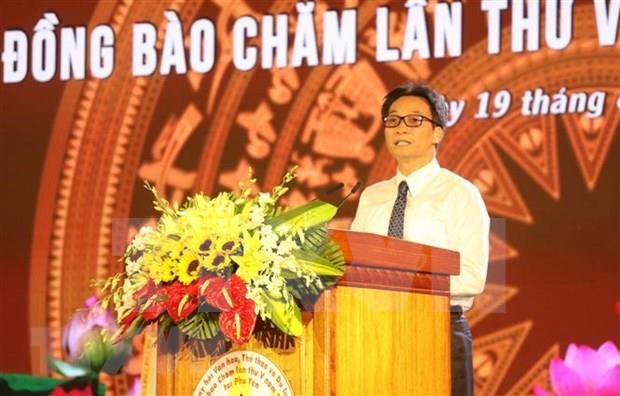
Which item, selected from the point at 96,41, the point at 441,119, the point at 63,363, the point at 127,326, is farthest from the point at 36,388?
the point at 127,326

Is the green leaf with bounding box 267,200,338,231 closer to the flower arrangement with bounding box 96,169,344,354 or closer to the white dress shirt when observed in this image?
the flower arrangement with bounding box 96,169,344,354

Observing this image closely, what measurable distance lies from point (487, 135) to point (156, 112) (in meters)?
1.32

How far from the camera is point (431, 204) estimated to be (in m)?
2.81

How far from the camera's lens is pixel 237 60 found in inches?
177

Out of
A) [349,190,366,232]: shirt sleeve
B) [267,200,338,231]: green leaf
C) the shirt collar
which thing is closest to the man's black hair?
the shirt collar

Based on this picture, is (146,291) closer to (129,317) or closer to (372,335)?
(129,317)

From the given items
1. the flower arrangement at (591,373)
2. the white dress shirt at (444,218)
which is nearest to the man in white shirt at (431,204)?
the white dress shirt at (444,218)

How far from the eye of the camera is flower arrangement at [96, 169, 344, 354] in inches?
72.6

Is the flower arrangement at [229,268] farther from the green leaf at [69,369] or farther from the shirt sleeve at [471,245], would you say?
the green leaf at [69,369]

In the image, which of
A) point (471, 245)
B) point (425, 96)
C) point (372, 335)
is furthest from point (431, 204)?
point (372, 335)

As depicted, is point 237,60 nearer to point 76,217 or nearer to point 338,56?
point 338,56

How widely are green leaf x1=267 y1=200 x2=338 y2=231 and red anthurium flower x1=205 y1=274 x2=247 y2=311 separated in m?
0.12

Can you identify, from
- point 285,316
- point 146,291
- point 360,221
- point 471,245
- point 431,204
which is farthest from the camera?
point 360,221

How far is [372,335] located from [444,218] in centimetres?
85
